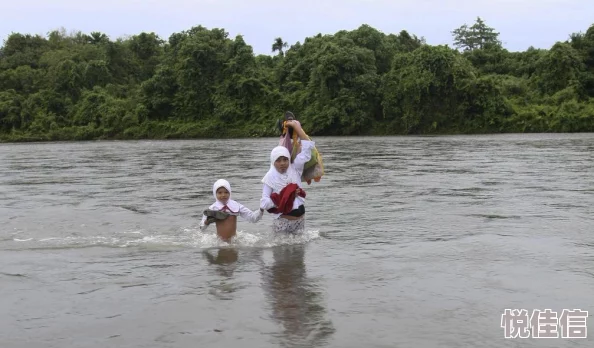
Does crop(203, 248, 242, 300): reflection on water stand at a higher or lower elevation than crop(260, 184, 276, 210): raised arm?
lower

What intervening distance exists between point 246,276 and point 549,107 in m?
46.7

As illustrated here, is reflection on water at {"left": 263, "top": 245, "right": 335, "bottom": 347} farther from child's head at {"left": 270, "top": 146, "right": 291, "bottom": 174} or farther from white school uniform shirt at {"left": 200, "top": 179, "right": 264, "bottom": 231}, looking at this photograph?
child's head at {"left": 270, "top": 146, "right": 291, "bottom": 174}

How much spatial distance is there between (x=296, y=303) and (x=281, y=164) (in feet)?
8.70

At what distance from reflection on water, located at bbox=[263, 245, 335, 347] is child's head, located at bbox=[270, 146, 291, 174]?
110cm

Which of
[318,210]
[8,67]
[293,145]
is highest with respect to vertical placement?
[8,67]

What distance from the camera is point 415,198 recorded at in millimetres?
11578

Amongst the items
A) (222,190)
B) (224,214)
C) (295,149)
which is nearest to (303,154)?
(295,149)

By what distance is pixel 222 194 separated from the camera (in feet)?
24.9

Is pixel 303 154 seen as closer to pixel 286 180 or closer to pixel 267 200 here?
pixel 286 180

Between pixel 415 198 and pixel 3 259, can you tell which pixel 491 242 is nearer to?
pixel 415 198

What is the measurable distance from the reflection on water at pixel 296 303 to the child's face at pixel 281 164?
1092 mm

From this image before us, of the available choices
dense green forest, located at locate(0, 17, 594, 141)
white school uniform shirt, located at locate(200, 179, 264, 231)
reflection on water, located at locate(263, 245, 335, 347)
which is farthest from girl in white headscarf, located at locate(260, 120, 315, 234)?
dense green forest, located at locate(0, 17, 594, 141)

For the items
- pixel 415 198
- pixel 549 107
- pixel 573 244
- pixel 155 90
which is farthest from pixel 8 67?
pixel 573 244

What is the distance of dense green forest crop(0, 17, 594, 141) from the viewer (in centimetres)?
5131
